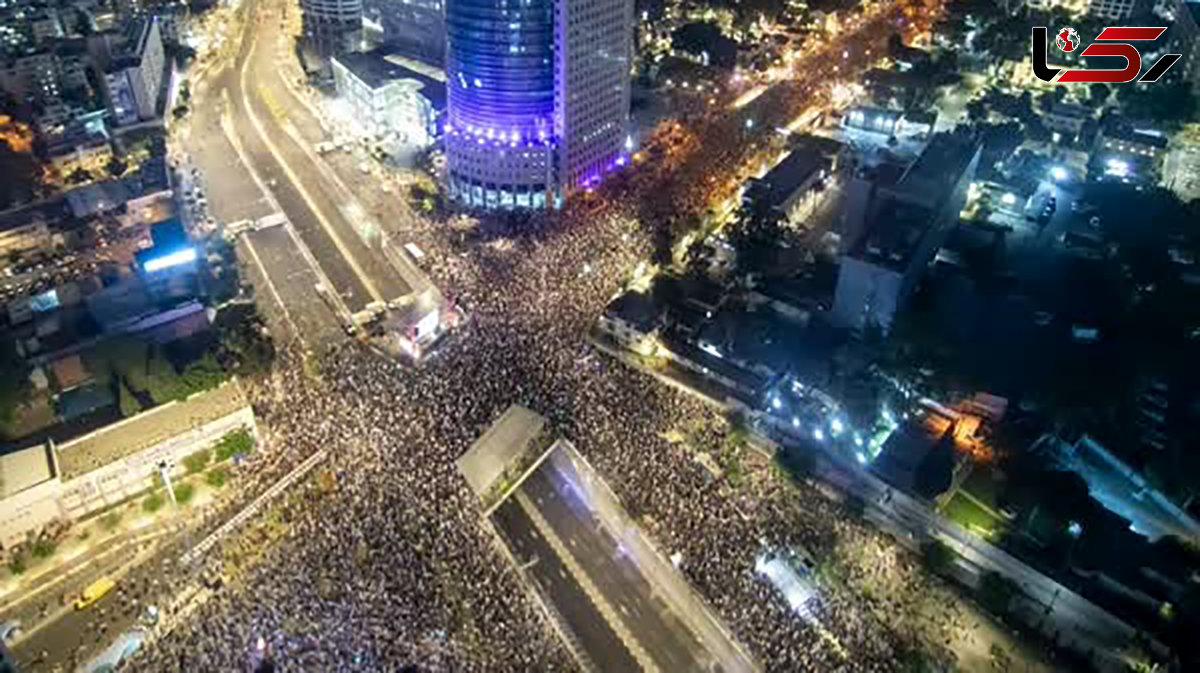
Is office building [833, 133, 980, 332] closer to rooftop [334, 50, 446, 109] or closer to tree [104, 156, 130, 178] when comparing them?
rooftop [334, 50, 446, 109]

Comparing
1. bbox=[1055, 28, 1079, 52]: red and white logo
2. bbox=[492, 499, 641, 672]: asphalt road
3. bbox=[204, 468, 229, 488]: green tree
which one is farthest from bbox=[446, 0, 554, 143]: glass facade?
bbox=[1055, 28, 1079, 52]: red and white logo

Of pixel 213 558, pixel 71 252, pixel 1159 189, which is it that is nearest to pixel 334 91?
pixel 71 252

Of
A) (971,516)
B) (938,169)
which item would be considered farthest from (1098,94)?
(971,516)

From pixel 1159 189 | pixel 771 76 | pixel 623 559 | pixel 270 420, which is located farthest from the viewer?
pixel 771 76

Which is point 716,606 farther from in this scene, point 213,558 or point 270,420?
point 270,420

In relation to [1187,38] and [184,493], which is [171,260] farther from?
[1187,38]

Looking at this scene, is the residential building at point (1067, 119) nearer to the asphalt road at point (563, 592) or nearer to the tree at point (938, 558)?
the tree at point (938, 558)
